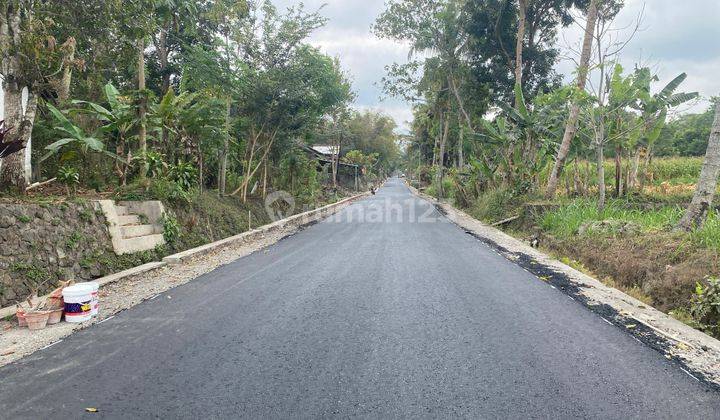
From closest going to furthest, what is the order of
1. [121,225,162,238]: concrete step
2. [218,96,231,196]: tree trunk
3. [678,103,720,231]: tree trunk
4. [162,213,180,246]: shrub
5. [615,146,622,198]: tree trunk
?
[678,103,720,231]: tree trunk → [121,225,162,238]: concrete step → [162,213,180,246]: shrub → [615,146,622,198]: tree trunk → [218,96,231,196]: tree trunk

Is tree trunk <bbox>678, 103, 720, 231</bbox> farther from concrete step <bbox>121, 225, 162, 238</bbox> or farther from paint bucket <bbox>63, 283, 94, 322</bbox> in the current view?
concrete step <bbox>121, 225, 162, 238</bbox>

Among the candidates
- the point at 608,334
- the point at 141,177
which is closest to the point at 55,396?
the point at 608,334

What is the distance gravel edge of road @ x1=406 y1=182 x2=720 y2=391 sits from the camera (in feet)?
12.0

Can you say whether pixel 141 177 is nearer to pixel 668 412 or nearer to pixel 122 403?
pixel 122 403

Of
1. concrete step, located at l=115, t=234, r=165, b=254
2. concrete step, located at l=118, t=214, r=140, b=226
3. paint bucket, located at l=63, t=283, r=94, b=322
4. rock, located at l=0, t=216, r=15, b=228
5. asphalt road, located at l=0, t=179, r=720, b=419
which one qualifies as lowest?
asphalt road, located at l=0, t=179, r=720, b=419

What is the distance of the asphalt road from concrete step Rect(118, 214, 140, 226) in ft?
8.52

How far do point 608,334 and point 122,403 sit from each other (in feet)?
14.3

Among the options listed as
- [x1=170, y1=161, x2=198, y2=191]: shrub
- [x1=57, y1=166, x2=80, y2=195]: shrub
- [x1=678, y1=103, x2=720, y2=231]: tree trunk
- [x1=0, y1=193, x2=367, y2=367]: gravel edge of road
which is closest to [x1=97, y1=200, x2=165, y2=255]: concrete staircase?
[x1=0, y1=193, x2=367, y2=367]: gravel edge of road

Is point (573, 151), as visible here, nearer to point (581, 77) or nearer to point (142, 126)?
point (581, 77)

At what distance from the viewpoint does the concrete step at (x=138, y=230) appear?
7.68m

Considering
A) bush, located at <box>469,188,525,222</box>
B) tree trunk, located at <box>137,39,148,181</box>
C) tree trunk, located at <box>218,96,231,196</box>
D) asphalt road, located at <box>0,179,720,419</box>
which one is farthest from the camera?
bush, located at <box>469,188,525,222</box>

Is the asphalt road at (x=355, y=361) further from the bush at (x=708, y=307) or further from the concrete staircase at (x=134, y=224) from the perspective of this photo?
the concrete staircase at (x=134, y=224)

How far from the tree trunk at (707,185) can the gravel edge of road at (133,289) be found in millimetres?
8239

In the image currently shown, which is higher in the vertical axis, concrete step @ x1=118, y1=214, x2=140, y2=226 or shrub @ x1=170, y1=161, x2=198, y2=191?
shrub @ x1=170, y1=161, x2=198, y2=191
